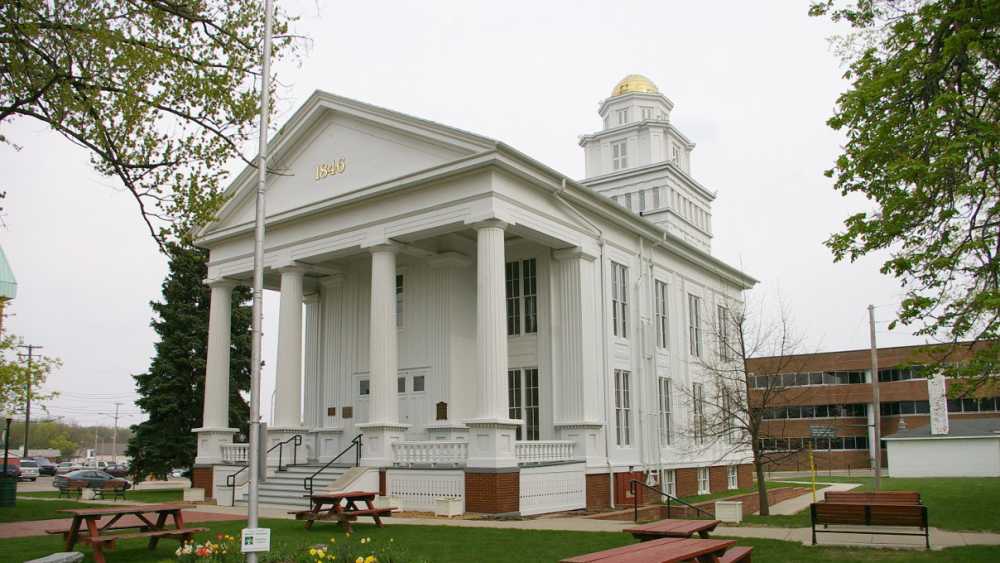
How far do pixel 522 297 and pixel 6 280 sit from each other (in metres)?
39.6

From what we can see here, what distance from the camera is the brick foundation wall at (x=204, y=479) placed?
1006 inches

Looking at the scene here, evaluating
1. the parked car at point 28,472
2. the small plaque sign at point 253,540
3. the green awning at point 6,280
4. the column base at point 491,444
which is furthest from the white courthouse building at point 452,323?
the parked car at point 28,472

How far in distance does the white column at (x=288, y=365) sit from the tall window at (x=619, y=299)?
9.26 m

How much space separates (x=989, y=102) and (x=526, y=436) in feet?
45.6

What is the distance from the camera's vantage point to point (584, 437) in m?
22.2

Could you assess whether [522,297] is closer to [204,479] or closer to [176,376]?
[204,479]

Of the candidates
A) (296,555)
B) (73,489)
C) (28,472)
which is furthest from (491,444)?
(28,472)

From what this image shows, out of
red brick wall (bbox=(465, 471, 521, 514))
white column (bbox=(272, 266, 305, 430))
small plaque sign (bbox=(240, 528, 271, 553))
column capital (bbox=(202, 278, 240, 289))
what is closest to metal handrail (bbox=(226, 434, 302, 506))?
white column (bbox=(272, 266, 305, 430))

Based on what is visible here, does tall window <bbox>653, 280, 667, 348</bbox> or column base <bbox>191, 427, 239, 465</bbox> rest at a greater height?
tall window <bbox>653, 280, 667, 348</bbox>

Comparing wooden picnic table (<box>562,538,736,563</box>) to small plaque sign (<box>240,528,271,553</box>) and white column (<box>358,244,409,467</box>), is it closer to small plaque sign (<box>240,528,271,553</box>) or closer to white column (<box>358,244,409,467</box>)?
small plaque sign (<box>240,528,271,553</box>)

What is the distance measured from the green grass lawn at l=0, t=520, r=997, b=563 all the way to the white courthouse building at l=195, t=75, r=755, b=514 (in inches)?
135

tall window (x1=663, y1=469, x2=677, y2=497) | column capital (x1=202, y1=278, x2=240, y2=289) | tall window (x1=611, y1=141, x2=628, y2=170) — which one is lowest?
tall window (x1=663, y1=469, x2=677, y2=497)

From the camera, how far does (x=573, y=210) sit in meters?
23.0

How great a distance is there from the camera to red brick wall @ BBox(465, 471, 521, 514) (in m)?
18.6
